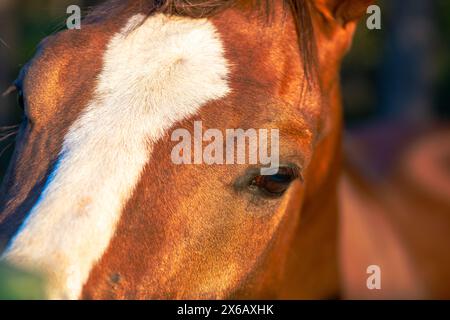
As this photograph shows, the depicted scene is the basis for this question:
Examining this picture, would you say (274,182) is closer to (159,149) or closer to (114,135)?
(159,149)

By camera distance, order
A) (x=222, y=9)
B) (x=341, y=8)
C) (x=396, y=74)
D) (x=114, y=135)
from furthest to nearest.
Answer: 1. (x=396, y=74)
2. (x=341, y=8)
3. (x=222, y=9)
4. (x=114, y=135)

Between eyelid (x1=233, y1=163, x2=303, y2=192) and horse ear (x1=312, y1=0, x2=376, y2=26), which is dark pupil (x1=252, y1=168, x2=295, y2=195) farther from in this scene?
horse ear (x1=312, y1=0, x2=376, y2=26)

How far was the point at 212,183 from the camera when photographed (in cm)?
194

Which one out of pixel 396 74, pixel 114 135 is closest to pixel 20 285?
pixel 114 135

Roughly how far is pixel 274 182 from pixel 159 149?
16.0 inches

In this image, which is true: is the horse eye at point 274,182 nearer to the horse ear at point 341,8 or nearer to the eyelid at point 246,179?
the eyelid at point 246,179

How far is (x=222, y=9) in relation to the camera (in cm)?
221

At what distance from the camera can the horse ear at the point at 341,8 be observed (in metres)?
2.47

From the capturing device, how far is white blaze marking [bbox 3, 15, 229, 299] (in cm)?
167

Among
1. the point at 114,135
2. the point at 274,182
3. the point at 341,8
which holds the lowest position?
the point at 274,182

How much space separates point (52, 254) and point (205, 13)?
3.17 ft

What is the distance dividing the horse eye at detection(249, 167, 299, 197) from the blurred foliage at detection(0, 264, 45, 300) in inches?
28.3

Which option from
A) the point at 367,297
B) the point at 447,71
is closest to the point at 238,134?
the point at 367,297
